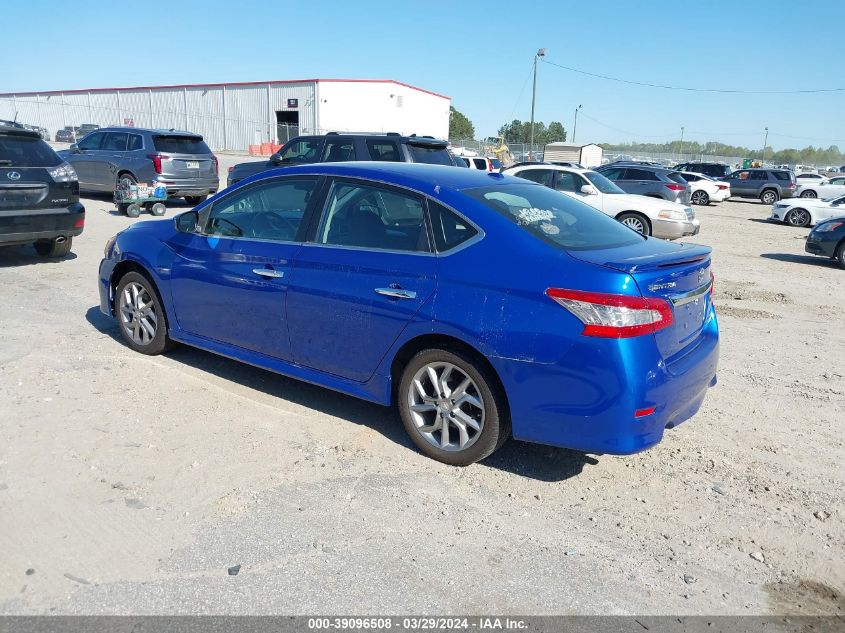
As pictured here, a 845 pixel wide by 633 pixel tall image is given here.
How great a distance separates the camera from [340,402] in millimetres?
4930

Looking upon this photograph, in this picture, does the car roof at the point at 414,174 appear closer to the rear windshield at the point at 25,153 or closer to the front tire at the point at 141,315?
the front tire at the point at 141,315

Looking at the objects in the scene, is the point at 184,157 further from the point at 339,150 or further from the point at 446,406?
the point at 446,406

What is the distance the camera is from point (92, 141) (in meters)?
16.5

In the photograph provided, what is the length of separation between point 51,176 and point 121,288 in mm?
3861

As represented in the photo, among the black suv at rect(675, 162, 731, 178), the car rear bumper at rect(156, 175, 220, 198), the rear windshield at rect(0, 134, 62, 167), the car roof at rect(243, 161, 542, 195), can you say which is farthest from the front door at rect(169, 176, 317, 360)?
the black suv at rect(675, 162, 731, 178)

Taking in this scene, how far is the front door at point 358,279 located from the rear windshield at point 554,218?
490mm

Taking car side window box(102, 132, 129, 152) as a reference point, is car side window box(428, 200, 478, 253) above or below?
below

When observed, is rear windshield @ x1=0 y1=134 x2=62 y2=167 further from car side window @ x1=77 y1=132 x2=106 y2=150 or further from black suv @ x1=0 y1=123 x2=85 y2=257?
car side window @ x1=77 y1=132 x2=106 y2=150

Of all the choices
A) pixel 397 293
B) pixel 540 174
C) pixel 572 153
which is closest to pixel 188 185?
pixel 540 174

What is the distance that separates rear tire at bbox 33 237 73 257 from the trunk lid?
8.25m

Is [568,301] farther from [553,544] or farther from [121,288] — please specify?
[121,288]

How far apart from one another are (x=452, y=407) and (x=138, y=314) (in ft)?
10.3

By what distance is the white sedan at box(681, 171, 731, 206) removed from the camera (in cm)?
2825

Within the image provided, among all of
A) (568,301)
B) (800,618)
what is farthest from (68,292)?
(800,618)
